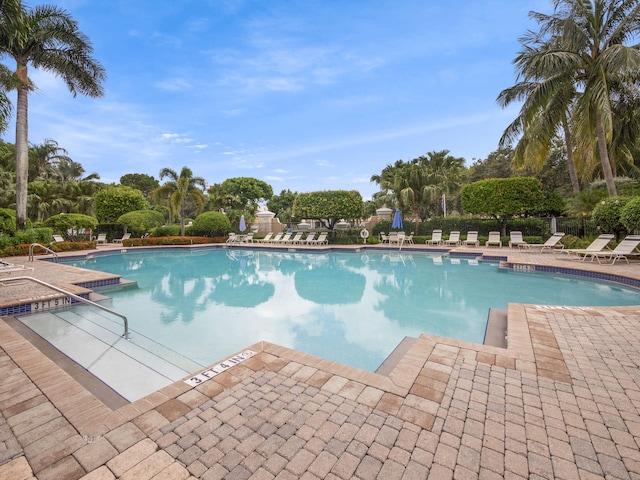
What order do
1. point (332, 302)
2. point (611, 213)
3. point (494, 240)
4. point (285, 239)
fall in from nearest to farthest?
point (332, 302) < point (611, 213) < point (494, 240) < point (285, 239)

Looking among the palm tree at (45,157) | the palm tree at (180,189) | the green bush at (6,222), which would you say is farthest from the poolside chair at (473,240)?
the palm tree at (45,157)

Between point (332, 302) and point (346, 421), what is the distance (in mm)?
→ 4633

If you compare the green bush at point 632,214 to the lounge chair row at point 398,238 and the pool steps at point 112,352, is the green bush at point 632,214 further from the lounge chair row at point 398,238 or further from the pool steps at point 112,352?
the pool steps at point 112,352

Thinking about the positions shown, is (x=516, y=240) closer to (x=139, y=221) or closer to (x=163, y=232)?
(x=163, y=232)

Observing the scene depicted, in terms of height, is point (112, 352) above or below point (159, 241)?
below

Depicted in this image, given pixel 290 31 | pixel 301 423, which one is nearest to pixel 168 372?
pixel 301 423

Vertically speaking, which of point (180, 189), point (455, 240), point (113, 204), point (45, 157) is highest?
point (45, 157)

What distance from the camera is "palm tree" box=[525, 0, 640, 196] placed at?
10477mm

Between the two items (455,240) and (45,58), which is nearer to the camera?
(45,58)

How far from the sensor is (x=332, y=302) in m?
6.76

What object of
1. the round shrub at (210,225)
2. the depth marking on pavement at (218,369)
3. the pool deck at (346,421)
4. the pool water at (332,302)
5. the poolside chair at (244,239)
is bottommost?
the pool water at (332,302)

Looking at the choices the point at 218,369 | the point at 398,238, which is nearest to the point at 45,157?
the point at 398,238

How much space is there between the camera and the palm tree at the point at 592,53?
1048 cm

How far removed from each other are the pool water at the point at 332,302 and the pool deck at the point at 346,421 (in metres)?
1.24
